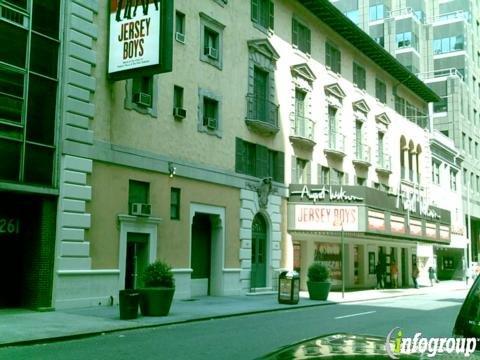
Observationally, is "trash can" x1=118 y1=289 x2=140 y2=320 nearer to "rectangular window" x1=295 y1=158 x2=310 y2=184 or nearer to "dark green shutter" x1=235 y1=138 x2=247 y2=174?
"dark green shutter" x1=235 y1=138 x2=247 y2=174

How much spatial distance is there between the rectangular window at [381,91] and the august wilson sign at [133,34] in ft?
90.5

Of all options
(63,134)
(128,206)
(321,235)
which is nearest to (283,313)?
(128,206)

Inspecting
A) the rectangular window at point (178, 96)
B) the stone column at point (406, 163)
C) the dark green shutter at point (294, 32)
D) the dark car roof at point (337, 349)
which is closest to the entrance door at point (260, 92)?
the dark green shutter at point (294, 32)

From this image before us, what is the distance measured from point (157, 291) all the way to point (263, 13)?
59.6 ft

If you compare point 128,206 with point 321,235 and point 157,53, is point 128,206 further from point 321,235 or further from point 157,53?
point 321,235

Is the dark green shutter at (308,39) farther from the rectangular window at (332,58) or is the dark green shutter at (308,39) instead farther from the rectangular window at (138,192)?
the rectangular window at (138,192)

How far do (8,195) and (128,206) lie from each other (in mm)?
4496

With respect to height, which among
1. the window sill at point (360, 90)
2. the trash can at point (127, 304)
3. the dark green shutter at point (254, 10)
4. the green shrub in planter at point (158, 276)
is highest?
the dark green shutter at point (254, 10)

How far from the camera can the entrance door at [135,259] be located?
22.3 metres

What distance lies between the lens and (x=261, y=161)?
3006 cm

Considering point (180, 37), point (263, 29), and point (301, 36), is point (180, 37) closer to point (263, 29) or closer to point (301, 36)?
point (263, 29)

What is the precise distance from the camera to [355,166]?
39625 mm

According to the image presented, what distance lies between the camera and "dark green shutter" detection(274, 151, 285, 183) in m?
31.4

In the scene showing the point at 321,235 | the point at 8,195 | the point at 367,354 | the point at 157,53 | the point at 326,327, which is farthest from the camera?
the point at 321,235
